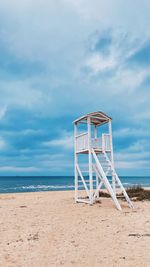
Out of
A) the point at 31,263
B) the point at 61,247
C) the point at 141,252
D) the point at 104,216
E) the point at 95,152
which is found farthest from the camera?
the point at 95,152

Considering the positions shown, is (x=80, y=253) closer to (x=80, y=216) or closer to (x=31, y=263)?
(x=31, y=263)

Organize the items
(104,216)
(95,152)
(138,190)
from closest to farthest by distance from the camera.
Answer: (104,216) < (95,152) < (138,190)

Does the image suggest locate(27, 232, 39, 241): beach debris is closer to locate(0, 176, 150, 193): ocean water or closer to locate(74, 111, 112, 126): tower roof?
locate(74, 111, 112, 126): tower roof

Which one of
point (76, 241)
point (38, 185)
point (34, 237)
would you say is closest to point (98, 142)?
point (34, 237)

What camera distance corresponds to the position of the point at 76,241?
696cm

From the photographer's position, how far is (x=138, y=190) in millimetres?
20891

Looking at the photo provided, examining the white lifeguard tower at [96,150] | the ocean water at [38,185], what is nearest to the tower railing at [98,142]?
the white lifeguard tower at [96,150]

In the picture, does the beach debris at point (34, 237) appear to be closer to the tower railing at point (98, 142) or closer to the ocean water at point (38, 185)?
the tower railing at point (98, 142)

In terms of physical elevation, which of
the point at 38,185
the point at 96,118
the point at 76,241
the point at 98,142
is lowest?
the point at 76,241

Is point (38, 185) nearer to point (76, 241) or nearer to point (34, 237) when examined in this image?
point (34, 237)

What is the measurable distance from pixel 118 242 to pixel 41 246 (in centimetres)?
194

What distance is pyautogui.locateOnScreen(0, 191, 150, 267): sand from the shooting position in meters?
5.52

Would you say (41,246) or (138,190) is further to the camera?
(138,190)

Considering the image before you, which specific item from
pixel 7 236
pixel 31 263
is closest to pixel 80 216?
pixel 7 236
